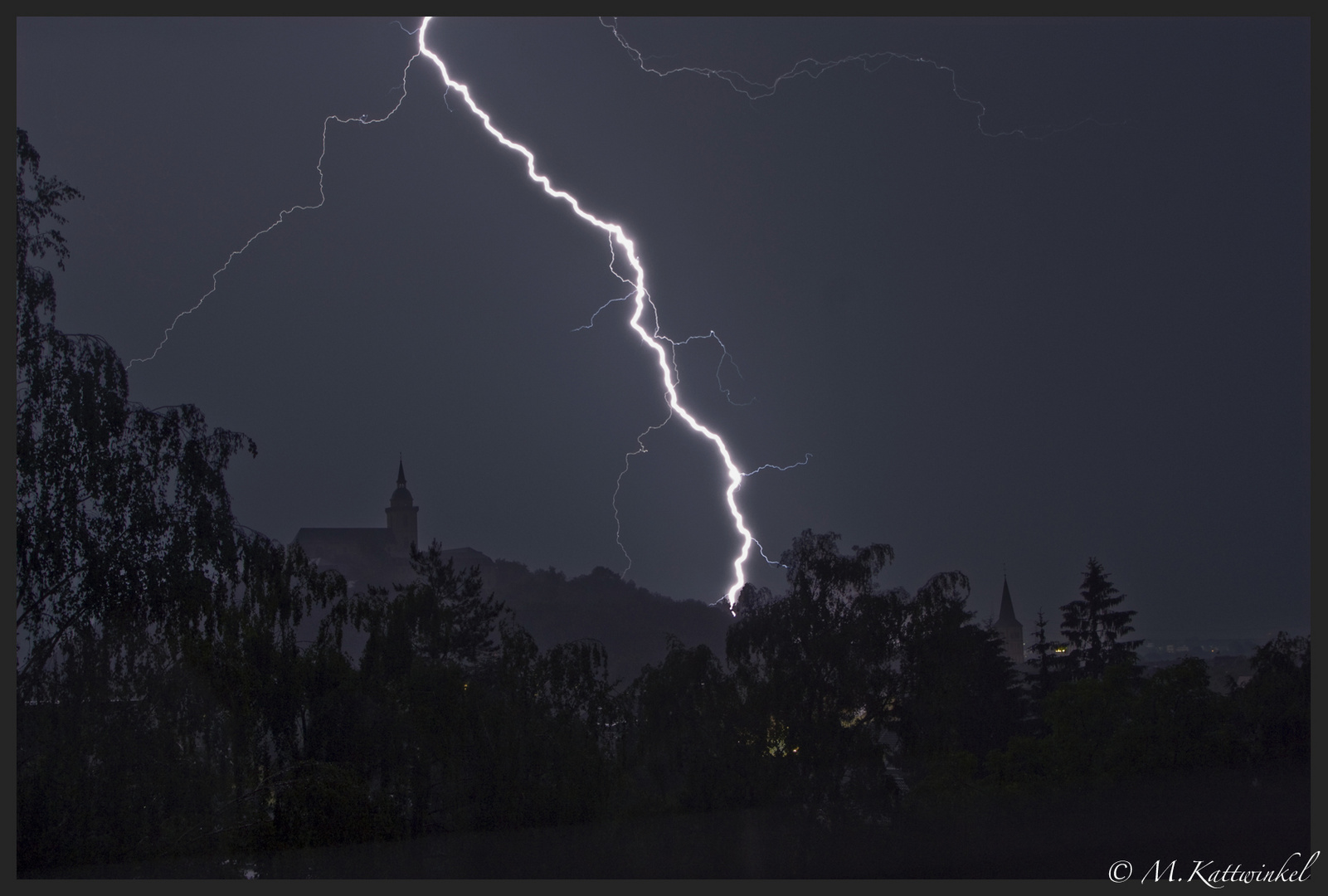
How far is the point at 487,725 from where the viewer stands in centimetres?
842

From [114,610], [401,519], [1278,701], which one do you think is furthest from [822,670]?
[401,519]

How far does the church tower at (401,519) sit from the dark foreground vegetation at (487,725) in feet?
258

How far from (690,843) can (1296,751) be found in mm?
6965

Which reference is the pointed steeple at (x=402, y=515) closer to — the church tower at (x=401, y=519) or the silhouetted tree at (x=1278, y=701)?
the church tower at (x=401, y=519)

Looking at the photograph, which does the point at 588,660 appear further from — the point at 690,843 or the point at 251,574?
the point at 251,574

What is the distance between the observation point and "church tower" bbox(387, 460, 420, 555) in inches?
3467

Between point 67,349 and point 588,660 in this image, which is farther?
point 588,660

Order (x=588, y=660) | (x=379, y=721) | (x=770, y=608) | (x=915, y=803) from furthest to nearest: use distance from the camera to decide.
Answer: (x=770, y=608) < (x=588, y=660) < (x=915, y=803) < (x=379, y=721)

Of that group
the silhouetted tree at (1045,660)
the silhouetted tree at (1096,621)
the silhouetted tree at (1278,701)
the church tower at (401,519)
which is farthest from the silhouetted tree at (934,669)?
the church tower at (401,519)

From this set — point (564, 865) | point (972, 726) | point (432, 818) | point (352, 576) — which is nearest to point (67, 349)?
point (432, 818)

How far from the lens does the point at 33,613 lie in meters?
6.04

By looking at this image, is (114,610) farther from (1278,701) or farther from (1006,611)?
(1006,611)

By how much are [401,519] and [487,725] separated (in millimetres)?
84606

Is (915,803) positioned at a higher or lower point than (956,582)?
lower
